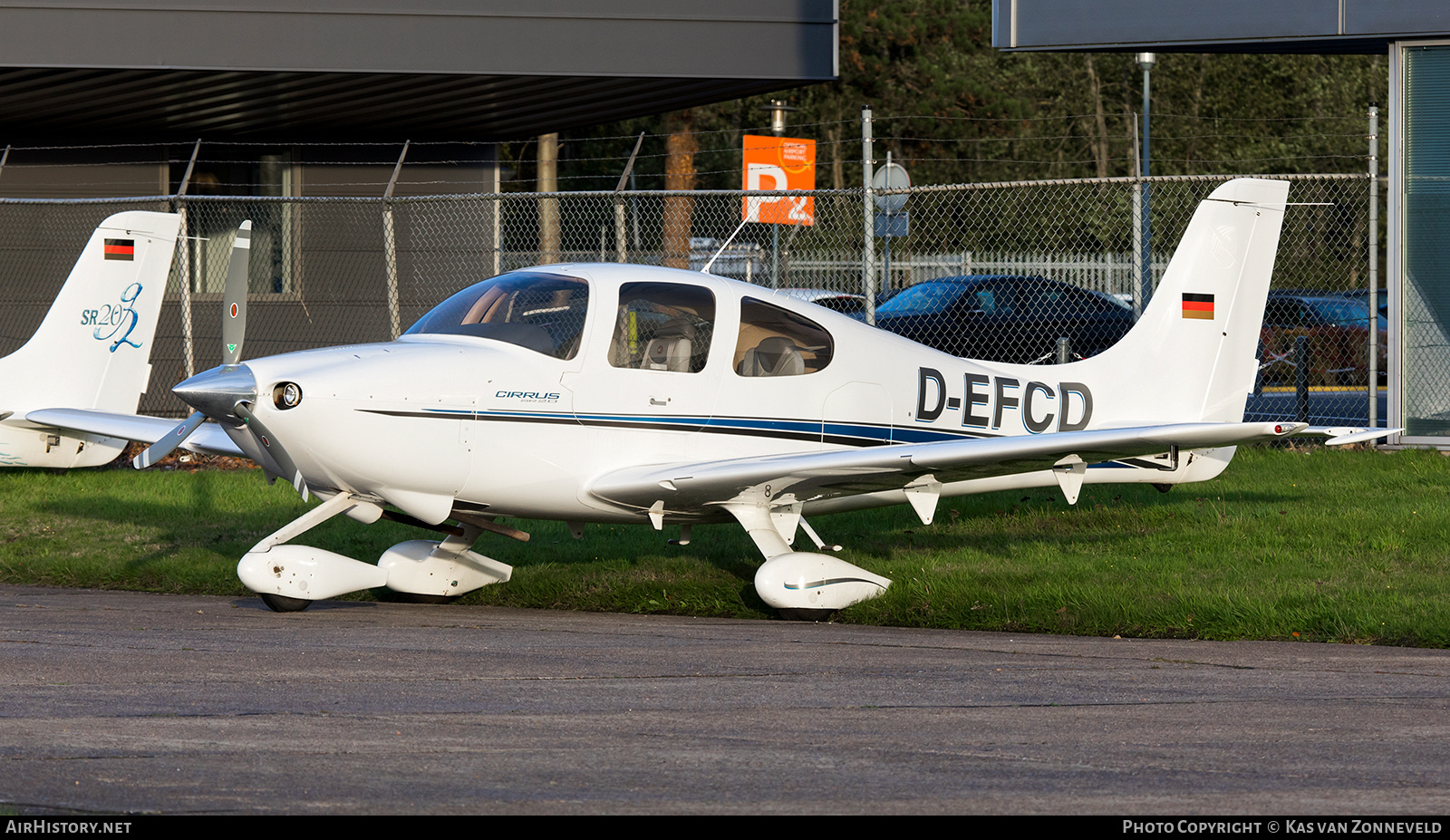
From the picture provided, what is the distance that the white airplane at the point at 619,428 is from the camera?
7707 mm

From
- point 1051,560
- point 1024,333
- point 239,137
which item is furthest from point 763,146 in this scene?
point 1051,560

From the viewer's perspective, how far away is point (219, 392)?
24.6ft

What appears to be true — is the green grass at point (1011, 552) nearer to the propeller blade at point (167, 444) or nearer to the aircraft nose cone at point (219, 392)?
the propeller blade at point (167, 444)

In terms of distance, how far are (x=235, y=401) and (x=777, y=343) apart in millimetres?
2818

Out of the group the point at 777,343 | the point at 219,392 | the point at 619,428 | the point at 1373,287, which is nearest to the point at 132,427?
the point at 219,392

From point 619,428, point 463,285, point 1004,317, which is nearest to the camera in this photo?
point 619,428

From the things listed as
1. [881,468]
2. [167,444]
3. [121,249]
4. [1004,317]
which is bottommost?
[881,468]

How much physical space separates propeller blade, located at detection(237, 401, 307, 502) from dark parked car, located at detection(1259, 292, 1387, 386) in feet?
49.1

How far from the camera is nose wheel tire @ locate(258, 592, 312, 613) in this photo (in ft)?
27.1

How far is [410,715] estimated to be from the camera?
5.57 metres

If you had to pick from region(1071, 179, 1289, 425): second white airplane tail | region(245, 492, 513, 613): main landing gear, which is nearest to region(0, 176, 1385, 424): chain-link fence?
region(1071, 179, 1289, 425): second white airplane tail

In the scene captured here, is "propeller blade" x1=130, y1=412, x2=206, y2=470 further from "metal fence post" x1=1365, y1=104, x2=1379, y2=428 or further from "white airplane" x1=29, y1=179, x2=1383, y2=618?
"metal fence post" x1=1365, y1=104, x2=1379, y2=428

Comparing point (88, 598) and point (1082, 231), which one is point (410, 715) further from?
point (1082, 231)

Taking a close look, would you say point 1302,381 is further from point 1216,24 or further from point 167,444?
point 167,444
